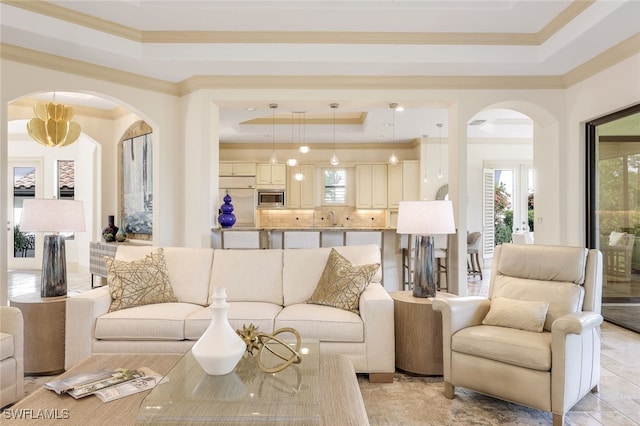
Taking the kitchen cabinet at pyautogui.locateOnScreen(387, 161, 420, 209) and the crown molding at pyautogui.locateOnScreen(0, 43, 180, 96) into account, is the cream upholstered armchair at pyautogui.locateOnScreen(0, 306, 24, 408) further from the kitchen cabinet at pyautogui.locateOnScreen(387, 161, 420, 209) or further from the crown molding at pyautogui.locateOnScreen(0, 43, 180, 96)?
the kitchen cabinet at pyautogui.locateOnScreen(387, 161, 420, 209)

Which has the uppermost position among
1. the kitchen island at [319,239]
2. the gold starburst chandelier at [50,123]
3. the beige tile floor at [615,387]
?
the gold starburst chandelier at [50,123]

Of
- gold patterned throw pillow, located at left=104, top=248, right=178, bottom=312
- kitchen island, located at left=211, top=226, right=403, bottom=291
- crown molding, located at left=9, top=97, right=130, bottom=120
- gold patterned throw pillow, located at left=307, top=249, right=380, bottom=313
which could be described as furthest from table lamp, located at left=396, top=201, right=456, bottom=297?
crown molding, located at left=9, top=97, right=130, bottom=120

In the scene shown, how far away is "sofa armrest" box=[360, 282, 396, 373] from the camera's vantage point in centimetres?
286

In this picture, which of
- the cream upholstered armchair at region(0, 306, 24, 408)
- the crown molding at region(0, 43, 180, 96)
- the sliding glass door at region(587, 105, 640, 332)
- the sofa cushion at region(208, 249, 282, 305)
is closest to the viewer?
the cream upholstered armchair at region(0, 306, 24, 408)

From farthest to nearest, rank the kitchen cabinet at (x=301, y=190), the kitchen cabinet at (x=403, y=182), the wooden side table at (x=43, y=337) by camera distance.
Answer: the kitchen cabinet at (x=301, y=190) < the kitchen cabinet at (x=403, y=182) < the wooden side table at (x=43, y=337)

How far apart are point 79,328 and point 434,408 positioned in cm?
246

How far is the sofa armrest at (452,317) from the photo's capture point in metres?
2.68

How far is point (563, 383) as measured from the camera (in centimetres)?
223

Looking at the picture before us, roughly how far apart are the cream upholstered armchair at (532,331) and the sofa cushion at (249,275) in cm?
135

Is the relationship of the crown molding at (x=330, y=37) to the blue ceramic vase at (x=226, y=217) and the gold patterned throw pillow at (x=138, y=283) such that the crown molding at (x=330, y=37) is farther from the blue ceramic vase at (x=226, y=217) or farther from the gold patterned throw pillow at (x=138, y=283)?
the gold patterned throw pillow at (x=138, y=283)

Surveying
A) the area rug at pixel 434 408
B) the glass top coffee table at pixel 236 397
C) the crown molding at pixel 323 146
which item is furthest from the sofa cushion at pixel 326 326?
the crown molding at pixel 323 146

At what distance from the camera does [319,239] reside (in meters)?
4.95

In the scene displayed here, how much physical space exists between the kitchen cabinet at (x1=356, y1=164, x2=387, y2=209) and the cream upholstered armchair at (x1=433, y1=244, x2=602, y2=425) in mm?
5847

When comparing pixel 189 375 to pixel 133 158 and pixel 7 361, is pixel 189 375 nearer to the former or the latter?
pixel 7 361
